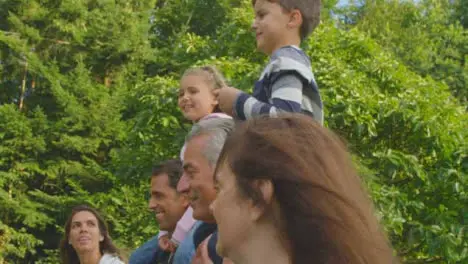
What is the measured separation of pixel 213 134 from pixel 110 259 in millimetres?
3264

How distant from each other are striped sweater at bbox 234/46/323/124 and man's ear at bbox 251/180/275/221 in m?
1.38

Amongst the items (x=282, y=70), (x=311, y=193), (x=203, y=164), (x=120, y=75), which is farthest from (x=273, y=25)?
(x=120, y=75)

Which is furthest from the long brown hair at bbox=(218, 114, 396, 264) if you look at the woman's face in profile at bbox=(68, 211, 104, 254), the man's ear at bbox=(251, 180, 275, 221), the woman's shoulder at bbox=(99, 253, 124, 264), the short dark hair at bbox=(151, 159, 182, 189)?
the woman's face in profile at bbox=(68, 211, 104, 254)

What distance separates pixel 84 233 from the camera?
21.8 feet

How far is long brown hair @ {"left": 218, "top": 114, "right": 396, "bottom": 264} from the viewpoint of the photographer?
1917mm

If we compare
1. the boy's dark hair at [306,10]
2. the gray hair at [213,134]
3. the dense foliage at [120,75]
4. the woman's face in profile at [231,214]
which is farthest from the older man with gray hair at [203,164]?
the dense foliage at [120,75]

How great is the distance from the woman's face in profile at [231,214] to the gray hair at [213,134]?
1.30 meters

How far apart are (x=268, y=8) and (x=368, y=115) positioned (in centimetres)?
973

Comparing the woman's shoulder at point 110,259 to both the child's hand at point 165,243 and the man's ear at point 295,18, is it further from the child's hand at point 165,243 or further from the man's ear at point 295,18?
the man's ear at point 295,18

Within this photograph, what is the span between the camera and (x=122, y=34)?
2798cm

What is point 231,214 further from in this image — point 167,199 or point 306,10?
point 167,199

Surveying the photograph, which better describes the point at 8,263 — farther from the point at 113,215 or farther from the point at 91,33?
the point at 91,33

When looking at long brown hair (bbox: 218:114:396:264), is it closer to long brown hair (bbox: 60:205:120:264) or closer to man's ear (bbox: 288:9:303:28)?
man's ear (bbox: 288:9:303:28)

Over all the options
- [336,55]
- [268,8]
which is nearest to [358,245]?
[268,8]
